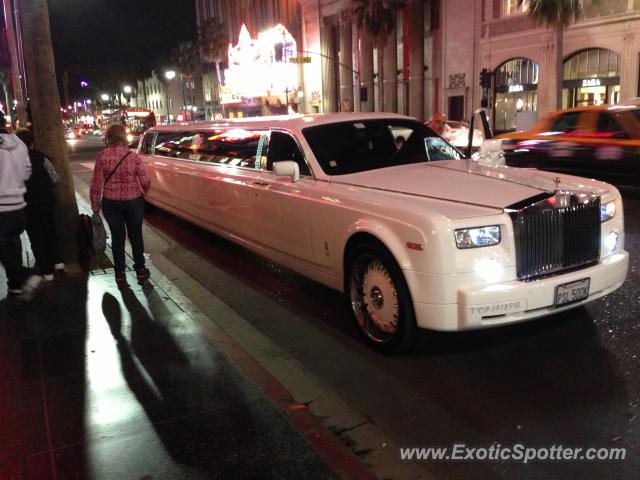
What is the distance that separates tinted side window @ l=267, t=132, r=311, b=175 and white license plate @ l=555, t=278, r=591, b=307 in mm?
2441

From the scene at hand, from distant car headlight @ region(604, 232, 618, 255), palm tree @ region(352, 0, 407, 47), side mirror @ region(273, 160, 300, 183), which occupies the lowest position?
distant car headlight @ region(604, 232, 618, 255)

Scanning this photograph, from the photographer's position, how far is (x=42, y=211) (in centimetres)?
639

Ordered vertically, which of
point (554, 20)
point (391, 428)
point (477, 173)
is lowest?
point (391, 428)

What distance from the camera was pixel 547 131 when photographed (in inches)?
456

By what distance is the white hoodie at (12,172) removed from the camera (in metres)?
5.46

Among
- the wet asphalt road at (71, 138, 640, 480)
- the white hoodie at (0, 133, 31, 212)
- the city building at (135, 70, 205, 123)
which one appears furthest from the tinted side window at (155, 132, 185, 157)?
the city building at (135, 70, 205, 123)

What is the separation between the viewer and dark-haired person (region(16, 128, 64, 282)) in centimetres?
614

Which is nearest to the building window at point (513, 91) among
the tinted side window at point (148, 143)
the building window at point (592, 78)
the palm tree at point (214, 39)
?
the building window at point (592, 78)

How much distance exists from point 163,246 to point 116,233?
2293mm

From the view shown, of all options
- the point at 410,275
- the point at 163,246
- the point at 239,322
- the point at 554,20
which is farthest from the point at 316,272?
the point at 554,20

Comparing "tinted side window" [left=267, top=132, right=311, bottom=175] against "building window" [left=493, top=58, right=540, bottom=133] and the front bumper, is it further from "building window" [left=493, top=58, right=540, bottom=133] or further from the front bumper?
"building window" [left=493, top=58, right=540, bottom=133]

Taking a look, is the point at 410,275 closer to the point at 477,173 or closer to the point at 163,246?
the point at 477,173

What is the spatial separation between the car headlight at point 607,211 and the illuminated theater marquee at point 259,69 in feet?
146

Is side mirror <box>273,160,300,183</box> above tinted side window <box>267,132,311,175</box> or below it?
below
